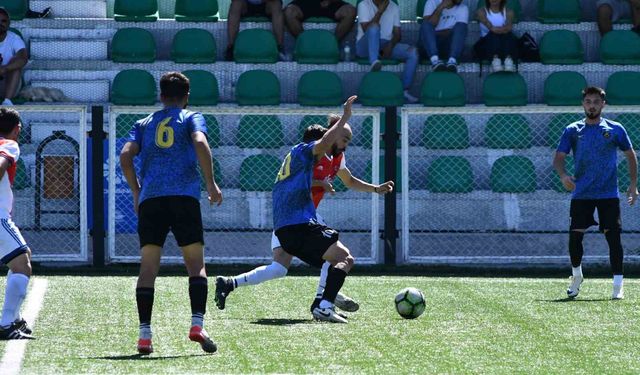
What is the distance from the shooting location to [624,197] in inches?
593

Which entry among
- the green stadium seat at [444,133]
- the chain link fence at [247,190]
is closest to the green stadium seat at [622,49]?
the green stadium seat at [444,133]

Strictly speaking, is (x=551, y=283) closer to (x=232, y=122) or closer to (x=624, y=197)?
(x=624, y=197)

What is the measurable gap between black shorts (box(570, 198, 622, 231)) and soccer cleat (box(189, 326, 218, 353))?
15.8 feet

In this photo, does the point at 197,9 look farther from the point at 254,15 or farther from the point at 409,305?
the point at 409,305

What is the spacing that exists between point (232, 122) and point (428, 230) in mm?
2783

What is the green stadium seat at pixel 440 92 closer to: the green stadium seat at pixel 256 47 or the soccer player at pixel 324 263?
the green stadium seat at pixel 256 47

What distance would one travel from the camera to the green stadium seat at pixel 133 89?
1677cm

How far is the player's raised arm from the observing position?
845 cm

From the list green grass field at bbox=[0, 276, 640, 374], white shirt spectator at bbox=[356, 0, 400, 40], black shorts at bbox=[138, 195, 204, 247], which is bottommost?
green grass field at bbox=[0, 276, 640, 374]

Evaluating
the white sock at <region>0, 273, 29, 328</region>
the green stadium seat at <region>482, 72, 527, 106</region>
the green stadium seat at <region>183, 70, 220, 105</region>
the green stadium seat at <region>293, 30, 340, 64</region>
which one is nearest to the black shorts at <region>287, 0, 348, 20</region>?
the green stadium seat at <region>293, 30, 340, 64</region>

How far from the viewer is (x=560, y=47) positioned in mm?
17781

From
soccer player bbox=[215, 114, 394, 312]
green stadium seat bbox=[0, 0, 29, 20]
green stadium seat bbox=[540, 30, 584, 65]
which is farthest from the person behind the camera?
green stadium seat bbox=[0, 0, 29, 20]

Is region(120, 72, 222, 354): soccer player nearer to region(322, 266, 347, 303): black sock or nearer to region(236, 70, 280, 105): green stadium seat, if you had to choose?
region(322, 266, 347, 303): black sock

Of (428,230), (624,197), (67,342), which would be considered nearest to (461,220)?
(428,230)
